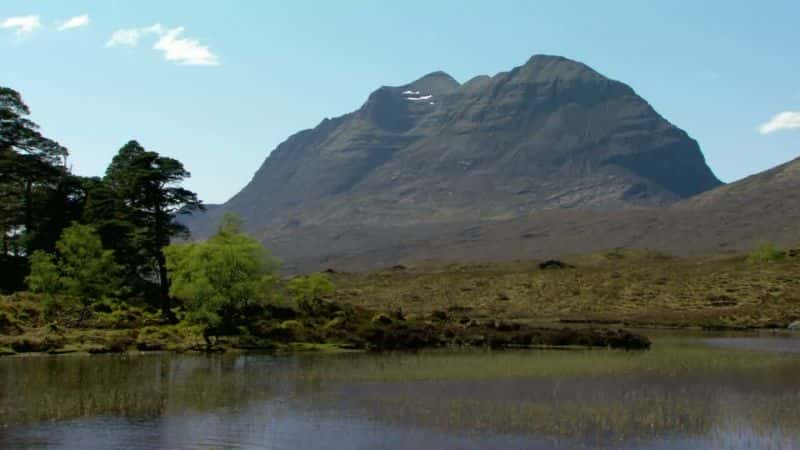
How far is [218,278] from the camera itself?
6125cm

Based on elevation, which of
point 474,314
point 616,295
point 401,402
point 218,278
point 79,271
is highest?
point 79,271

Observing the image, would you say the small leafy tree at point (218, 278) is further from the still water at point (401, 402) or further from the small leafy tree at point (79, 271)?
the still water at point (401, 402)

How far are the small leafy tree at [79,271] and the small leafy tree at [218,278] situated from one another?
659 centimetres

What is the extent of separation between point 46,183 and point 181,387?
54.7 m

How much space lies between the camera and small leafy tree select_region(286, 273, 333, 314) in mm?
69812

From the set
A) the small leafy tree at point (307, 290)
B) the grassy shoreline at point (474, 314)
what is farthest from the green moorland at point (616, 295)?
the small leafy tree at point (307, 290)

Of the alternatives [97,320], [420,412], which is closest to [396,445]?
[420,412]

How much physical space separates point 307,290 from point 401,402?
117 feet

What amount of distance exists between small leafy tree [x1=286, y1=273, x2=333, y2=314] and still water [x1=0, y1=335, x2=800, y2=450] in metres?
16.6

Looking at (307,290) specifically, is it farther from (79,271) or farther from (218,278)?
(79,271)

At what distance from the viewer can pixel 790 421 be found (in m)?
30.9

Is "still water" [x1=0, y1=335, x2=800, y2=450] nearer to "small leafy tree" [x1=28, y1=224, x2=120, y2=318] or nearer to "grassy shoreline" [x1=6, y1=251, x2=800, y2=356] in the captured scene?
"grassy shoreline" [x1=6, y1=251, x2=800, y2=356]

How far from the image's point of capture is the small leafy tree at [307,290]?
69.8 metres

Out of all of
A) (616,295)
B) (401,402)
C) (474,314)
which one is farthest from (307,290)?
(616,295)
